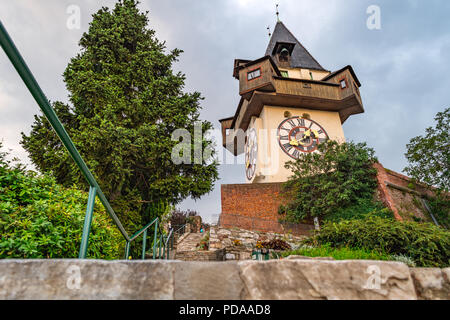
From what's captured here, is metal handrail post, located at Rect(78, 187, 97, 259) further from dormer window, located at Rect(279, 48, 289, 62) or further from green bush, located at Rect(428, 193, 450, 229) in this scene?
dormer window, located at Rect(279, 48, 289, 62)

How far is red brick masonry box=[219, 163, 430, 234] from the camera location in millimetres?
10656

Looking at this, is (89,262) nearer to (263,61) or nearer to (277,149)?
(277,149)

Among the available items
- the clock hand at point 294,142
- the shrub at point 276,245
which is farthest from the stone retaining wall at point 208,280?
the clock hand at point 294,142

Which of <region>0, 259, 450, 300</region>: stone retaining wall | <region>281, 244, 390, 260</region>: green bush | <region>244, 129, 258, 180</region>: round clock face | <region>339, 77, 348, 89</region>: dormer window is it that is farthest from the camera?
<region>244, 129, 258, 180</region>: round clock face

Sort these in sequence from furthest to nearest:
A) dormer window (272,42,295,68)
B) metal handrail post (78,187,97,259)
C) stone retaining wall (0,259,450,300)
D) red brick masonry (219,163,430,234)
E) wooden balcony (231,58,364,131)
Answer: dormer window (272,42,295,68) < wooden balcony (231,58,364,131) < red brick masonry (219,163,430,234) < metal handrail post (78,187,97,259) < stone retaining wall (0,259,450,300)

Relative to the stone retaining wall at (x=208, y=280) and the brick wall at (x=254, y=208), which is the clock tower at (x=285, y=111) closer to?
the brick wall at (x=254, y=208)

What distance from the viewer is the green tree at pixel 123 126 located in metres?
7.18

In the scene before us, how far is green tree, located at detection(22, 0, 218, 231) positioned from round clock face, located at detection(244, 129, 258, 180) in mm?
6901

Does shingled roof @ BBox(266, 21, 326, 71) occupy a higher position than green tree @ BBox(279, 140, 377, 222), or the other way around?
shingled roof @ BBox(266, 21, 326, 71)

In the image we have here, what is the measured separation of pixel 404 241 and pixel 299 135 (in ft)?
35.8

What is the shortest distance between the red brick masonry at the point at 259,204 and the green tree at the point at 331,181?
0.47 metres

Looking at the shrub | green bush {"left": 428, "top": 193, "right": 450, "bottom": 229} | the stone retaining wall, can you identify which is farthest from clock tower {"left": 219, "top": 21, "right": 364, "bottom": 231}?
the stone retaining wall

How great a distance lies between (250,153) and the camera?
16.8 metres
